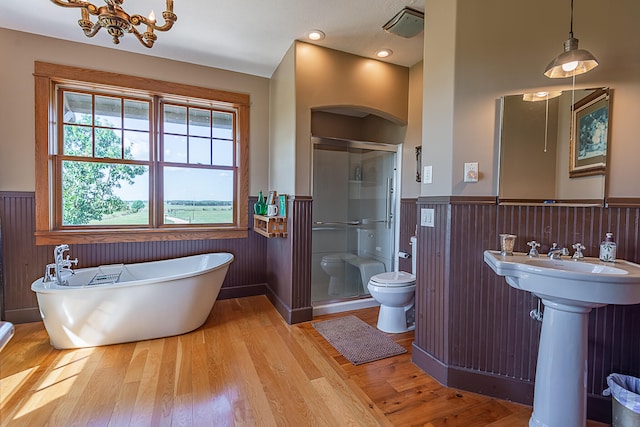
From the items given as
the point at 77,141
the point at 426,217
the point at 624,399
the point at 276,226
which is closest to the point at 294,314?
the point at 276,226

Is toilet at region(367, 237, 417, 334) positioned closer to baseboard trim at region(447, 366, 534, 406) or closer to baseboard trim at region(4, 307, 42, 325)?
baseboard trim at region(447, 366, 534, 406)

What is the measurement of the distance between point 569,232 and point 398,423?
1.44 meters

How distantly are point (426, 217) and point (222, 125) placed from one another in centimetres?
261

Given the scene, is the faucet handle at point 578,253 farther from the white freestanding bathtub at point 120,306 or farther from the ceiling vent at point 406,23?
the white freestanding bathtub at point 120,306

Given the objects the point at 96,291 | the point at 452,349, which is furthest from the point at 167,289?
the point at 452,349

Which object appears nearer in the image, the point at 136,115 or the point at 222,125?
the point at 136,115

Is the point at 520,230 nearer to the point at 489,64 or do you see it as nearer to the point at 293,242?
the point at 489,64

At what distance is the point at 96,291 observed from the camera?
2.13 m

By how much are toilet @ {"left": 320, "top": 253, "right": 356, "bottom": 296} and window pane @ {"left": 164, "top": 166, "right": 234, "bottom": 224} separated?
4.21ft

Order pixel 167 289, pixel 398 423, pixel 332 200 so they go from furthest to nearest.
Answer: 1. pixel 332 200
2. pixel 167 289
3. pixel 398 423

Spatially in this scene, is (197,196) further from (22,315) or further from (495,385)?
(495,385)

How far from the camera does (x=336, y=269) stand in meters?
3.45

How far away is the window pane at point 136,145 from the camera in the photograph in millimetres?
2996

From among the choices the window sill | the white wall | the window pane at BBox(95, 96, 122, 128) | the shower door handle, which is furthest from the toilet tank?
the window pane at BBox(95, 96, 122, 128)
